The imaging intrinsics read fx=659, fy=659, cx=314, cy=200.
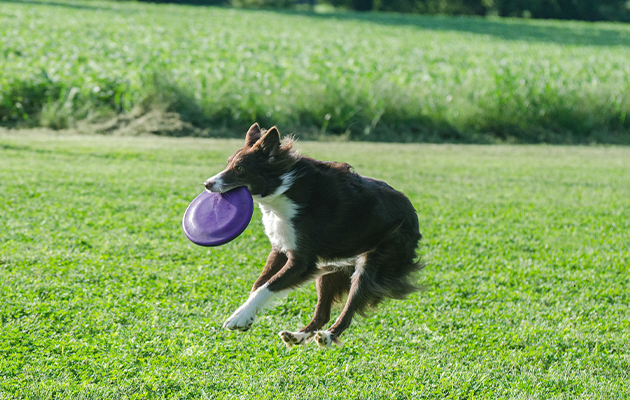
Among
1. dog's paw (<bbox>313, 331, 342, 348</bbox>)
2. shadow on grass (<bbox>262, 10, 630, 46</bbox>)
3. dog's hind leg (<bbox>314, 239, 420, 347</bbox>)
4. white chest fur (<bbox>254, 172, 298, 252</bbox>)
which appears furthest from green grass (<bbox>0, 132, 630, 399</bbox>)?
shadow on grass (<bbox>262, 10, 630, 46</bbox>)

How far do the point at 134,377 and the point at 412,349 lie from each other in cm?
204

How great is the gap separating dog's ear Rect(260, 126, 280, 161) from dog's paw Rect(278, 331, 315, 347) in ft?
3.09

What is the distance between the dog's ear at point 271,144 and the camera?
339 centimetres

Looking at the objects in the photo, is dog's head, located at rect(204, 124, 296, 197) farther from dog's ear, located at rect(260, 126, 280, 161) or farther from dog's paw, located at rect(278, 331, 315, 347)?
dog's paw, located at rect(278, 331, 315, 347)

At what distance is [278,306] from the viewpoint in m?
5.68

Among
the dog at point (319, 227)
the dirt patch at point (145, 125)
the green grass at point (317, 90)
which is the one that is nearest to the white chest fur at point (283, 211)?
the dog at point (319, 227)

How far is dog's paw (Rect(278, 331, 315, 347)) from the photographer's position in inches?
139

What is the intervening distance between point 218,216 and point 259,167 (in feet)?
1.24

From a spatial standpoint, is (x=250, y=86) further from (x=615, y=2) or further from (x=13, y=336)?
(x=615, y=2)

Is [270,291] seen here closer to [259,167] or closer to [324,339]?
[324,339]

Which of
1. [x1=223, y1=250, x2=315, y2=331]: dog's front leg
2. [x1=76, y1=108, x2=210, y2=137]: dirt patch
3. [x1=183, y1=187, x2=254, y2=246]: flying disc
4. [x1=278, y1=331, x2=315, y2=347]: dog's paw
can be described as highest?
[x1=183, y1=187, x2=254, y2=246]: flying disc

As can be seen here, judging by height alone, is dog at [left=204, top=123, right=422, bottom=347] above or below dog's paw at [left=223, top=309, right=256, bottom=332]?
above

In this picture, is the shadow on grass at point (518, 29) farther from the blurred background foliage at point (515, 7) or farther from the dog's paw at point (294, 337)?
the dog's paw at point (294, 337)

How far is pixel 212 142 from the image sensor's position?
1490 cm
